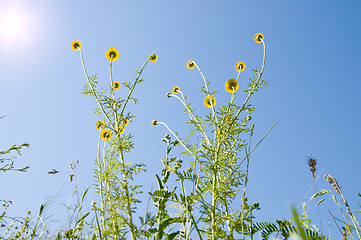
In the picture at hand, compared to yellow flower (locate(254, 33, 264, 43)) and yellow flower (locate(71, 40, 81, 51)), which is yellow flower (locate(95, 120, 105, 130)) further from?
yellow flower (locate(254, 33, 264, 43))

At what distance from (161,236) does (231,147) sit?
798mm

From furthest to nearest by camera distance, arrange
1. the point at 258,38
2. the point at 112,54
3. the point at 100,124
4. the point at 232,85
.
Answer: the point at 258,38 → the point at 112,54 → the point at 232,85 → the point at 100,124

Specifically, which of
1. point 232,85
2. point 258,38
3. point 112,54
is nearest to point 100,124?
point 112,54

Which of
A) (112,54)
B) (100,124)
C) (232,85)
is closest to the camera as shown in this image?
(100,124)

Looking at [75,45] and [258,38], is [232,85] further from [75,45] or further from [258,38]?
[75,45]

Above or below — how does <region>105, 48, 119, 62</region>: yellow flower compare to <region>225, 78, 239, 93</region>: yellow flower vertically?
above

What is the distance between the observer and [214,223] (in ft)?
5.06

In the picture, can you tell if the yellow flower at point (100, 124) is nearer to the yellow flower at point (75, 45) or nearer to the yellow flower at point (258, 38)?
the yellow flower at point (75, 45)

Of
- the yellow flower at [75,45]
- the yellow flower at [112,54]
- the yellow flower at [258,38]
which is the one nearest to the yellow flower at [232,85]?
the yellow flower at [258,38]

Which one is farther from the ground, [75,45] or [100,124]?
[75,45]

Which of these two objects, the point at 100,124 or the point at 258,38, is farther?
the point at 258,38

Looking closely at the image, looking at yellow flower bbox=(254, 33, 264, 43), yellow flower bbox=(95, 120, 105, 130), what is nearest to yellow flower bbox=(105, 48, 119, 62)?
yellow flower bbox=(95, 120, 105, 130)

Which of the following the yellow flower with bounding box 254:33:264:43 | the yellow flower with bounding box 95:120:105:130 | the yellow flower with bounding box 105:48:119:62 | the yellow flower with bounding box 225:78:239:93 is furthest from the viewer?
the yellow flower with bounding box 254:33:264:43

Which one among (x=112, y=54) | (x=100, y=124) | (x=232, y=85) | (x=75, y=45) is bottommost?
(x=100, y=124)
